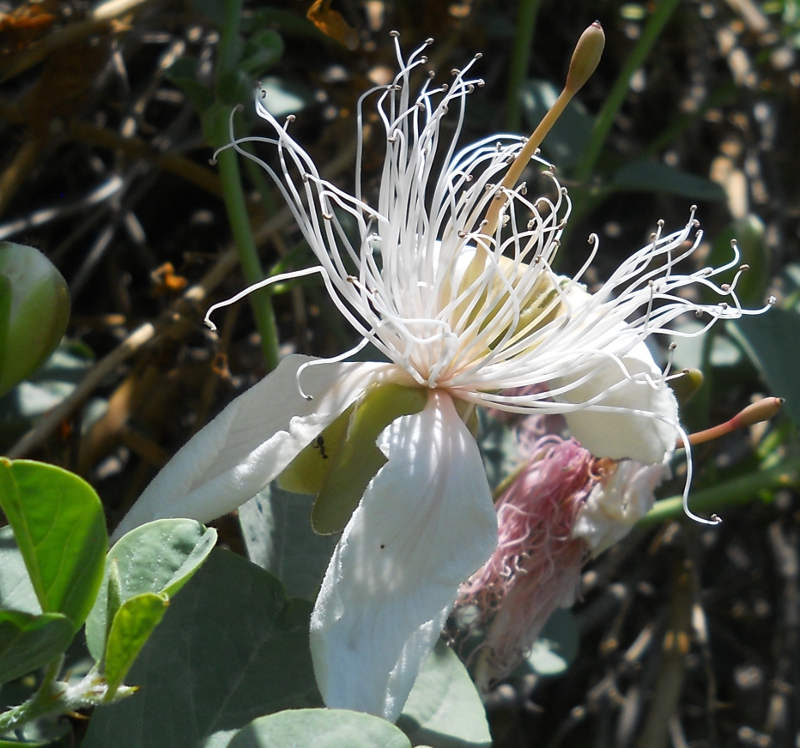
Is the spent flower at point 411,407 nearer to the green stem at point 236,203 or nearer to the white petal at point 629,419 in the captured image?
the white petal at point 629,419

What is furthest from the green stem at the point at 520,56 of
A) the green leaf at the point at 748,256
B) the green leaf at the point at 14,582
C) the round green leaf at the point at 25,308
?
the green leaf at the point at 14,582

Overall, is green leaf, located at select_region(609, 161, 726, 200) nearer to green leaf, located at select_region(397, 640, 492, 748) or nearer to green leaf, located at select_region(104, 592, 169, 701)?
green leaf, located at select_region(397, 640, 492, 748)

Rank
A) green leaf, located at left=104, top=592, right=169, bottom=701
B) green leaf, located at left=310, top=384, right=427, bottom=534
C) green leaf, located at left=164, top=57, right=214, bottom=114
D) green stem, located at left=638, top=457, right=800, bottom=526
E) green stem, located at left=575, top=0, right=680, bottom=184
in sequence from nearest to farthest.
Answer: green leaf, located at left=104, top=592, right=169, bottom=701, green leaf, located at left=310, top=384, right=427, bottom=534, green leaf, located at left=164, top=57, right=214, bottom=114, green stem, located at left=638, top=457, right=800, bottom=526, green stem, located at left=575, top=0, right=680, bottom=184

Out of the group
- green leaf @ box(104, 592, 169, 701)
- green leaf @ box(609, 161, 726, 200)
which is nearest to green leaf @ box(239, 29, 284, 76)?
green leaf @ box(609, 161, 726, 200)

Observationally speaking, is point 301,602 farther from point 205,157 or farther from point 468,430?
point 205,157

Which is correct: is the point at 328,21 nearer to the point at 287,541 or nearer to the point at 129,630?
the point at 287,541

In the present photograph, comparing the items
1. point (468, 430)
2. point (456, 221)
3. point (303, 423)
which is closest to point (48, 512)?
point (303, 423)

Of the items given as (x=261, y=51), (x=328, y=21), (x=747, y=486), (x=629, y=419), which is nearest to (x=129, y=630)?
(x=629, y=419)
